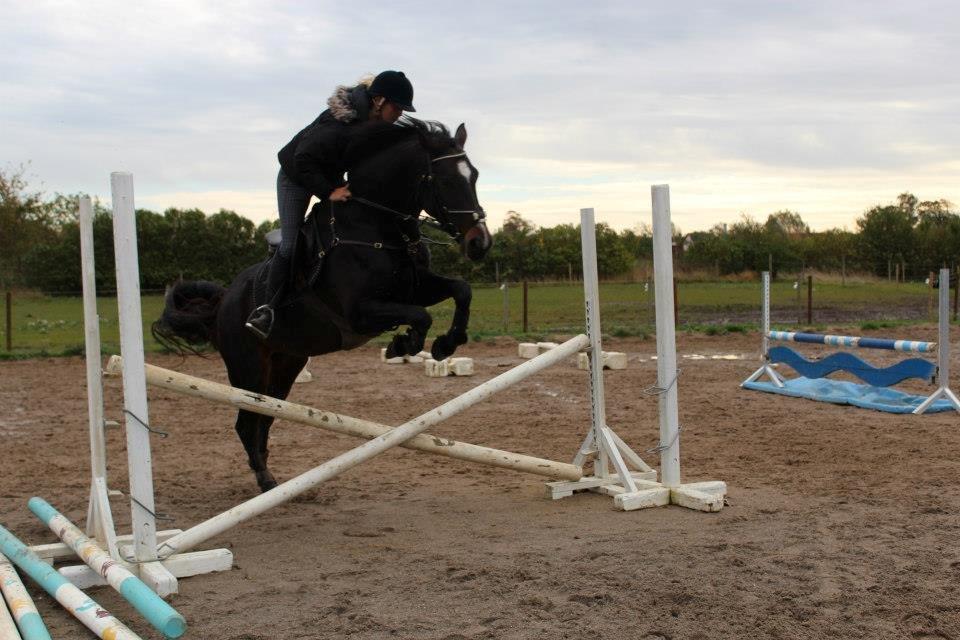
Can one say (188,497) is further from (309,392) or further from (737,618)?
(309,392)

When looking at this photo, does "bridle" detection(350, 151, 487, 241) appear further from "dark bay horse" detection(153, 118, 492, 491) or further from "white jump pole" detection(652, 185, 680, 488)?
"white jump pole" detection(652, 185, 680, 488)

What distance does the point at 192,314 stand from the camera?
6.10 m

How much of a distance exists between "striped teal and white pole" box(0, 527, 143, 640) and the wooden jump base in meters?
6.97

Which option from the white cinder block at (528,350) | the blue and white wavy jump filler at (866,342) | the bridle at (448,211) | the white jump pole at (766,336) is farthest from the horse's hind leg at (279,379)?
the white cinder block at (528,350)

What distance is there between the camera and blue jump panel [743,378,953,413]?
8.31 meters

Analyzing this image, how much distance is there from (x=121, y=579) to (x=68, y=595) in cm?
18

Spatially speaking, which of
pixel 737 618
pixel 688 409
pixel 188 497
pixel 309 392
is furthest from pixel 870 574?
pixel 309 392

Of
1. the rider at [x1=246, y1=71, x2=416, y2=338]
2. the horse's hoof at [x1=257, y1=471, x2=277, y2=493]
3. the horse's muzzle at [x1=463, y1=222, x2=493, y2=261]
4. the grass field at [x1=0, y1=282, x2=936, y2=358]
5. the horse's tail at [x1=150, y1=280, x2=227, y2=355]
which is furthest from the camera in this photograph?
the grass field at [x1=0, y1=282, x2=936, y2=358]

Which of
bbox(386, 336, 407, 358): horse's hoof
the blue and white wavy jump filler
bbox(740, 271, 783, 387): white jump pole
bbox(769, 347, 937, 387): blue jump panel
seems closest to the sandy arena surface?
bbox(769, 347, 937, 387): blue jump panel

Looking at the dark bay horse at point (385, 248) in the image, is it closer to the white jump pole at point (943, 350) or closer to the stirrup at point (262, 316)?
the stirrup at point (262, 316)

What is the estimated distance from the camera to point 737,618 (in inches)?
127

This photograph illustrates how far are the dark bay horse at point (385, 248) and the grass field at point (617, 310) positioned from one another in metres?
10.4

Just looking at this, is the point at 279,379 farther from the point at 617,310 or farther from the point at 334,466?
the point at 617,310

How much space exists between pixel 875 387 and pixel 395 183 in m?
6.11
